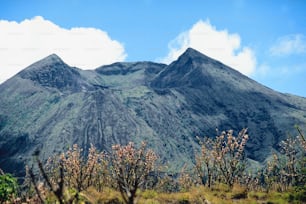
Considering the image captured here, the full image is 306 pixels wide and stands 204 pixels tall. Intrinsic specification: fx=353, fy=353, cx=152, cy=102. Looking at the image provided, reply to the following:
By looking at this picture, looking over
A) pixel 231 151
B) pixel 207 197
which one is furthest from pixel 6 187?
pixel 231 151

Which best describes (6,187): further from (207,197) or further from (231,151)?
(231,151)

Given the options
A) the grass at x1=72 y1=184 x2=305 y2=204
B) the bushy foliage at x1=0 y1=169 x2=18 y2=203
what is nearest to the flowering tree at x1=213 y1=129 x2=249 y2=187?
the grass at x1=72 y1=184 x2=305 y2=204

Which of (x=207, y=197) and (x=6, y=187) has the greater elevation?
(x=6, y=187)

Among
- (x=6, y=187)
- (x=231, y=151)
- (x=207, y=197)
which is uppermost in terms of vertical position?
(x=231, y=151)

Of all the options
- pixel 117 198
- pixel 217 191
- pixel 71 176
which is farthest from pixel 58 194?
pixel 71 176

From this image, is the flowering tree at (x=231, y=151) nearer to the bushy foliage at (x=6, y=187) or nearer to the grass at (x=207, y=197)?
the grass at (x=207, y=197)

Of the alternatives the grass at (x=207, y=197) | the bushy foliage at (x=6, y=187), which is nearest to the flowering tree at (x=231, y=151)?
the grass at (x=207, y=197)

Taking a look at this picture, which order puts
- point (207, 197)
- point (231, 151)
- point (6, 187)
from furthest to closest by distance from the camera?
point (231, 151) → point (207, 197) → point (6, 187)

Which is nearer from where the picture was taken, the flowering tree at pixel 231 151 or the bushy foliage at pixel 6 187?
the bushy foliage at pixel 6 187

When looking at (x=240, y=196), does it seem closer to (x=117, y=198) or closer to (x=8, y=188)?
(x=117, y=198)

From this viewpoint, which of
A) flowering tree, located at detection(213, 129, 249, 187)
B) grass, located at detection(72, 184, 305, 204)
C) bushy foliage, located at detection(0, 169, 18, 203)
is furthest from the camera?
flowering tree, located at detection(213, 129, 249, 187)

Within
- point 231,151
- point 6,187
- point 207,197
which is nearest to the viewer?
point 6,187

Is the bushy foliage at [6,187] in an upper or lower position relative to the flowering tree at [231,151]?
lower

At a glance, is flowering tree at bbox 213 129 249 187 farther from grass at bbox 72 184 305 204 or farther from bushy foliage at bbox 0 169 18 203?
bushy foliage at bbox 0 169 18 203
